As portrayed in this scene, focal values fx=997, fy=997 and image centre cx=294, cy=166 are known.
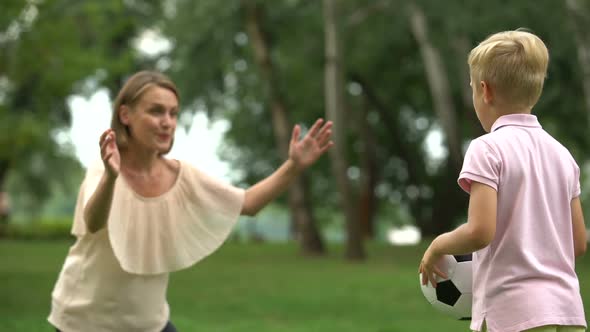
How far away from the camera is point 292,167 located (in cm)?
494

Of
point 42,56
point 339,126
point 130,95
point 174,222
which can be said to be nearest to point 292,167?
point 174,222

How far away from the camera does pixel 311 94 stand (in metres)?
32.3

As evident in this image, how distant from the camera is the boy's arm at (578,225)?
3.39m

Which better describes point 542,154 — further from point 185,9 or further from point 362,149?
point 362,149

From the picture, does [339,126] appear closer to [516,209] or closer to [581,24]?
[581,24]

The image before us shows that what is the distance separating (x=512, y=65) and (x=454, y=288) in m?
0.85

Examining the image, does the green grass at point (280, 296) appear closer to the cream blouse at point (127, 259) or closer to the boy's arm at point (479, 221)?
the cream blouse at point (127, 259)

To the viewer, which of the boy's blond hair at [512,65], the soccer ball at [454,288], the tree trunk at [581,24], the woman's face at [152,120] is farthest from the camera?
the tree trunk at [581,24]

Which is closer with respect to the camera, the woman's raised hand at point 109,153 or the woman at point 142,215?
the woman's raised hand at point 109,153

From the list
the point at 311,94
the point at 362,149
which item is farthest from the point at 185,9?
the point at 362,149

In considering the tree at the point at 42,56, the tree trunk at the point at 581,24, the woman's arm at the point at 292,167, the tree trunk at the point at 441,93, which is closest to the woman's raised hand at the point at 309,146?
the woman's arm at the point at 292,167

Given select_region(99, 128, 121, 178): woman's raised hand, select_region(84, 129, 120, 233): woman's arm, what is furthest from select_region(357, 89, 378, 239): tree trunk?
select_region(99, 128, 121, 178): woman's raised hand

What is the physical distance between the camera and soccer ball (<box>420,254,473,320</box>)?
3535mm

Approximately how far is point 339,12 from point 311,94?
9.51 m
